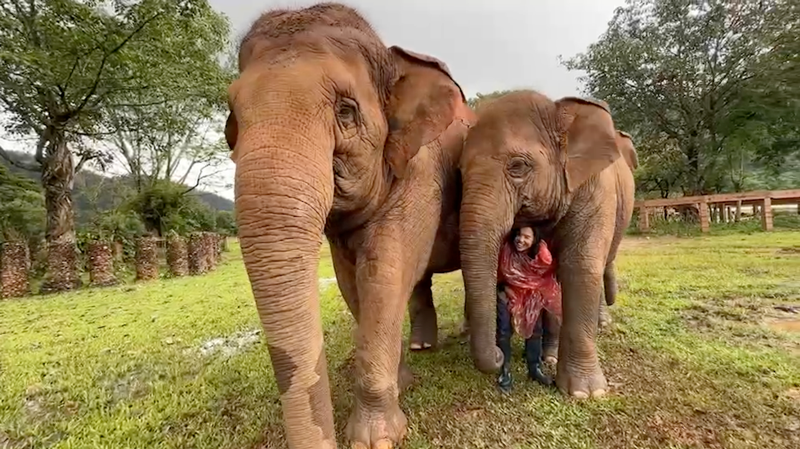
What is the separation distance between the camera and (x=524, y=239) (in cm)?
365

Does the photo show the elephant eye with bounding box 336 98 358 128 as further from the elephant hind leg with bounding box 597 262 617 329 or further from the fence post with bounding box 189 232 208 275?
the fence post with bounding box 189 232 208 275

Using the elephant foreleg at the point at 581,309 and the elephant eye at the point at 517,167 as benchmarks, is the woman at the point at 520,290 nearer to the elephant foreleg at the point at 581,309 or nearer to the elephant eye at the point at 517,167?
the elephant foreleg at the point at 581,309

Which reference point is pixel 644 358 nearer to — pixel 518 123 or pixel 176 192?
pixel 518 123

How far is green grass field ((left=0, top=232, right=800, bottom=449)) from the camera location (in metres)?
3.05

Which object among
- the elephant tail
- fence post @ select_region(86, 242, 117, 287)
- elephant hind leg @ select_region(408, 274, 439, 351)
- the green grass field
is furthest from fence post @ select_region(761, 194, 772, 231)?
fence post @ select_region(86, 242, 117, 287)

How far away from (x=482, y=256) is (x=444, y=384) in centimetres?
110

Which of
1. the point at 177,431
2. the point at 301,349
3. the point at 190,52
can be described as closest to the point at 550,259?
the point at 301,349

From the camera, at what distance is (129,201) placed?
73.3 feet

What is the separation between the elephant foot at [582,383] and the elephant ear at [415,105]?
1.89m

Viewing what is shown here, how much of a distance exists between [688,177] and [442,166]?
A: 79.7 feet

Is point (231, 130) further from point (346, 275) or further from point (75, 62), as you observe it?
point (75, 62)

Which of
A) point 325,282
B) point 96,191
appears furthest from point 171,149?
point 325,282

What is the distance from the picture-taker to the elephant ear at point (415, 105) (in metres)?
2.84

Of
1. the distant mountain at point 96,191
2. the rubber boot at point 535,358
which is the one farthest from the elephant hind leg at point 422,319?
the distant mountain at point 96,191
